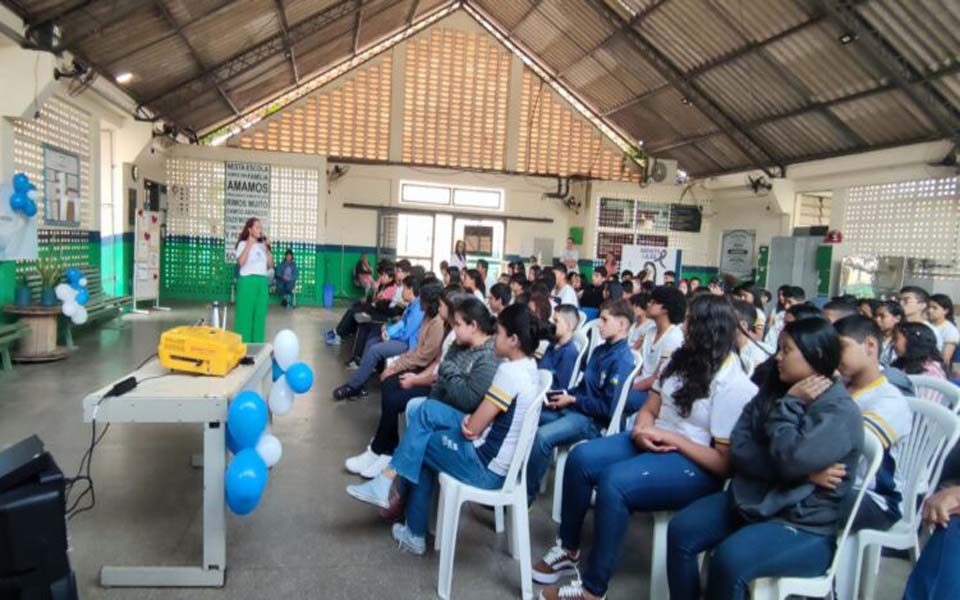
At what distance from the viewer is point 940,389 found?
111 inches

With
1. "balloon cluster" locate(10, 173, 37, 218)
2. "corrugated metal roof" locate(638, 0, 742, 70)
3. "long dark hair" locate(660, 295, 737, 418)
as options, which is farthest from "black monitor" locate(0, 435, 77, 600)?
"corrugated metal roof" locate(638, 0, 742, 70)

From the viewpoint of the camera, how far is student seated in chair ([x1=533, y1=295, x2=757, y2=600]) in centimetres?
212

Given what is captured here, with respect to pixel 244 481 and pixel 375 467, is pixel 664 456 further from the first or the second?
pixel 375 467

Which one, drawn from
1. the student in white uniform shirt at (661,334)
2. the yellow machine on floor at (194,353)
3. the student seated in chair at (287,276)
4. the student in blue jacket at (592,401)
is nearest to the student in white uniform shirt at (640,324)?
the student in white uniform shirt at (661,334)

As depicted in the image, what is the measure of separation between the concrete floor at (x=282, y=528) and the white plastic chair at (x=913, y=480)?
0.42 m

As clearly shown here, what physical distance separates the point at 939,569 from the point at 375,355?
12.4 ft

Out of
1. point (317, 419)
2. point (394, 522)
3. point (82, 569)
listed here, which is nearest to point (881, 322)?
point (394, 522)

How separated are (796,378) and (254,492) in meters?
1.85

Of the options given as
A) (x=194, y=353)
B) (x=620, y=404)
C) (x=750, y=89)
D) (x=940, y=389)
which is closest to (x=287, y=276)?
(x=750, y=89)

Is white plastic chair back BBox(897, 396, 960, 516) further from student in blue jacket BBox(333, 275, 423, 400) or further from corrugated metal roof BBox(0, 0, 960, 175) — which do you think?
corrugated metal roof BBox(0, 0, 960, 175)

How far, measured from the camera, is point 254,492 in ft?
7.02

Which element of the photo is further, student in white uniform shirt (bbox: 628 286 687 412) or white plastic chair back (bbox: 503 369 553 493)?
student in white uniform shirt (bbox: 628 286 687 412)

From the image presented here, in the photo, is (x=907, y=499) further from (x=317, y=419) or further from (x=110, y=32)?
(x=110, y=32)

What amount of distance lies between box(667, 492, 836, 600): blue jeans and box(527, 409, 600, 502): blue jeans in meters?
0.95
